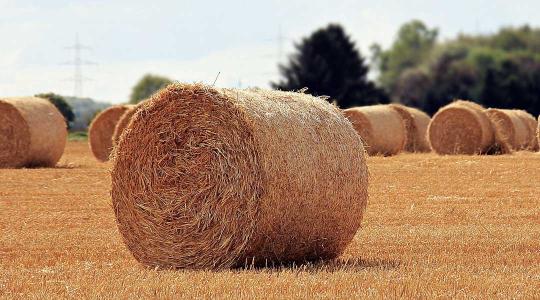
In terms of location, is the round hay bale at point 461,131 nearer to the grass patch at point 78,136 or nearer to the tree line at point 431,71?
the tree line at point 431,71

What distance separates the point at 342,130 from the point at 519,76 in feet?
124

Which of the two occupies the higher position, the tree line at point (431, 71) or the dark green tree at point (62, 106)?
the tree line at point (431, 71)

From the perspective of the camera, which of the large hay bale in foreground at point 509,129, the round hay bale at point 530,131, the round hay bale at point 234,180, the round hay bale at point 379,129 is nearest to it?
the round hay bale at point 234,180

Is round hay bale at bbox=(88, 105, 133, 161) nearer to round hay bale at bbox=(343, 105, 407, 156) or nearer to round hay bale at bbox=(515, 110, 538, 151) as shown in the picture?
round hay bale at bbox=(343, 105, 407, 156)

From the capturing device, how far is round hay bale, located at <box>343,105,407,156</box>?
28344mm

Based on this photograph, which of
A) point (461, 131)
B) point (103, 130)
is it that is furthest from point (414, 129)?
point (103, 130)

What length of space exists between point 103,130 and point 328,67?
3083cm

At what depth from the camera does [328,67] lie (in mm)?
59000

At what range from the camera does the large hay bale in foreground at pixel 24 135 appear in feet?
79.3

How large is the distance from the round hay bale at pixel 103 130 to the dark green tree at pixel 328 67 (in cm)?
2818

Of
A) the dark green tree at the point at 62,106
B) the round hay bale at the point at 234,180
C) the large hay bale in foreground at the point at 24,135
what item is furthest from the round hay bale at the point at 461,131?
the dark green tree at the point at 62,106

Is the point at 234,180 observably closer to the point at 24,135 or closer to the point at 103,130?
the point at 24,135

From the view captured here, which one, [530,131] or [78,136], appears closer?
[530,131]

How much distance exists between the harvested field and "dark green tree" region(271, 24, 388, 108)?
35.7 m
